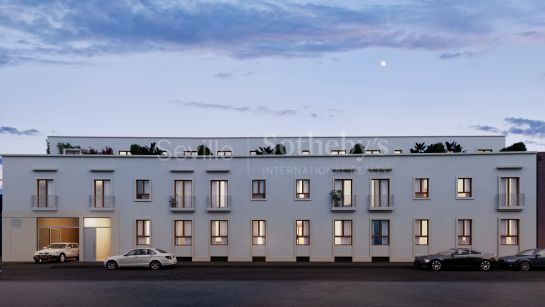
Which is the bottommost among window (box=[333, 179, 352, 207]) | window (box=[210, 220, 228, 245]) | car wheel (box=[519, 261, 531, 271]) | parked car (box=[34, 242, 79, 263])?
parked car (box=[34, 242, 79, 263])

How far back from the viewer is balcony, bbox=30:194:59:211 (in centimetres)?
4025

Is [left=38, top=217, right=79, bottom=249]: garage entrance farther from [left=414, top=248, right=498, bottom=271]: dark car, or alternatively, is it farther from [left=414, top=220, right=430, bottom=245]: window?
[left=414, top=248, right=498, bottom=271]: dark car

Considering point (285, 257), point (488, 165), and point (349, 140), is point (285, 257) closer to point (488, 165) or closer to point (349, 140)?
point (488, 165)

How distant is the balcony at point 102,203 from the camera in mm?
40406

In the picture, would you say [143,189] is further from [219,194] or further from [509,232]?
[509,232]

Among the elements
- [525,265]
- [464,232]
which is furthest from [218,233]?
[525,265]

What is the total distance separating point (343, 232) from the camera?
1580 inches

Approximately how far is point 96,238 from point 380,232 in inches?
808

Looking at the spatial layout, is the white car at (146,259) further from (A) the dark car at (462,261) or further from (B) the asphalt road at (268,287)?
(A) the dark car at (462,261)

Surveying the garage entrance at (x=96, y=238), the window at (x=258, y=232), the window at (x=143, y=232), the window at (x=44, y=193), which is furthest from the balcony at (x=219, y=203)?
the window at (x=44, y=193)

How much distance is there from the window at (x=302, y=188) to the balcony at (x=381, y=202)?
455 cm

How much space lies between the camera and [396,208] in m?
40.0

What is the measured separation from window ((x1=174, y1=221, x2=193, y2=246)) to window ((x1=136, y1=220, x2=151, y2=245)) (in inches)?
76.5

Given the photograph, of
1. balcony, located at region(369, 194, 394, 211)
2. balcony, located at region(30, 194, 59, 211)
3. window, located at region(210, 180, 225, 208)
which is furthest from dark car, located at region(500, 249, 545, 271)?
balcony, located at region(30, 194, 59, 211)
